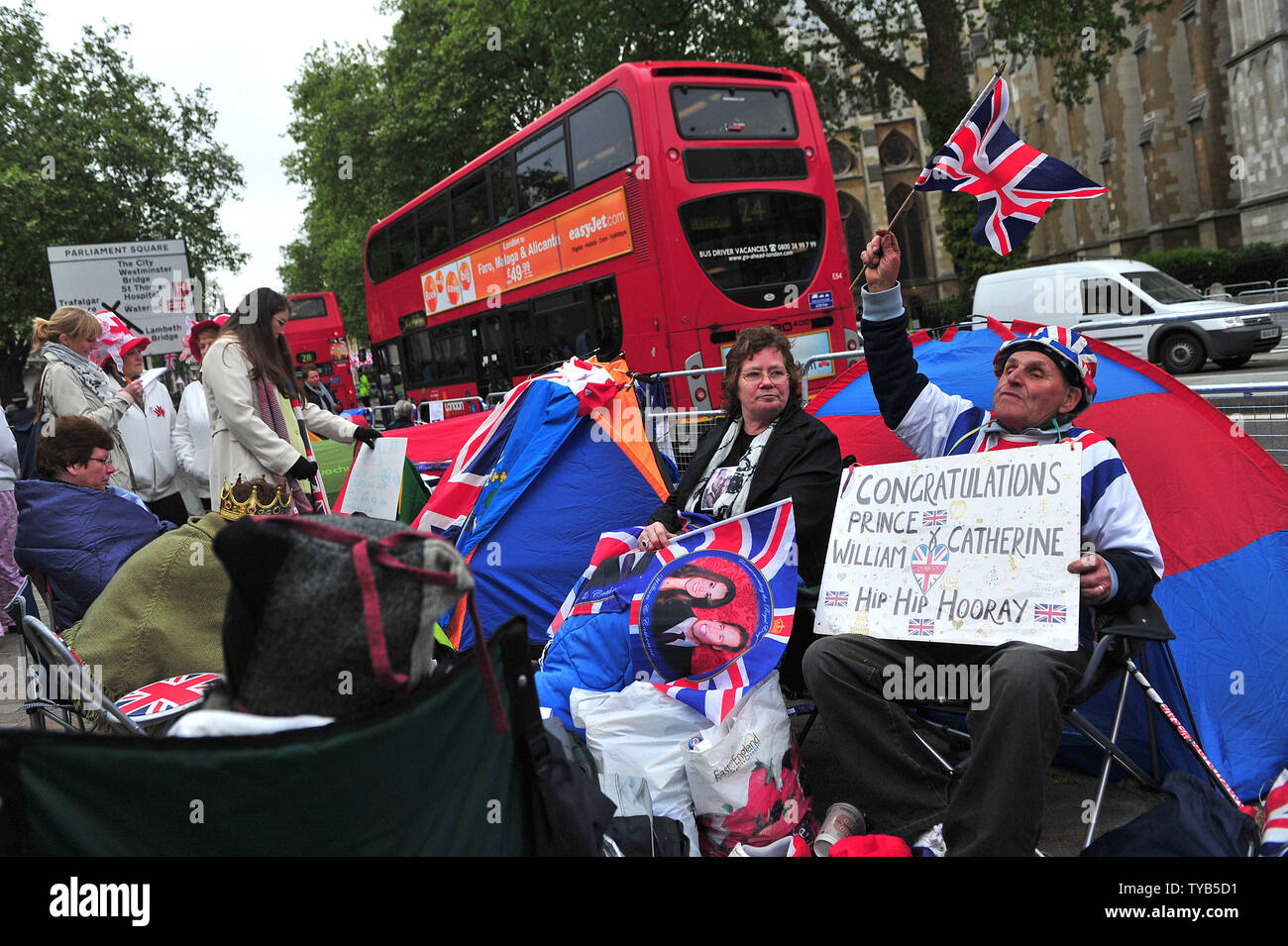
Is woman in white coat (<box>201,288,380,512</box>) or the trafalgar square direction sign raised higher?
the trafalgar square direction sign

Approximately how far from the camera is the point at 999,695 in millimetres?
2504

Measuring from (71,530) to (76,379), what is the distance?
225 centimetres

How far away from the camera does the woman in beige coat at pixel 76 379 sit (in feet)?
17.9

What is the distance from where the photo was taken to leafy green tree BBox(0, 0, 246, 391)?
25.0 meters

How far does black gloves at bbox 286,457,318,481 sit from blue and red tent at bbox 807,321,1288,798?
320 cm

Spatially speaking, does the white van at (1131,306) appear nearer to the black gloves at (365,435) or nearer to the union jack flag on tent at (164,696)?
the black gloves at (365,435)

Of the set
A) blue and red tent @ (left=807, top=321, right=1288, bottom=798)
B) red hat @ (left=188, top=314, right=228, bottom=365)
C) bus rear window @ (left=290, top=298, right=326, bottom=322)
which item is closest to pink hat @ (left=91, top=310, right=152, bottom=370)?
red hat @ (left=188, top=314, right=228, bottom=365)

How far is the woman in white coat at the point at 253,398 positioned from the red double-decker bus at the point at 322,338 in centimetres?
2681

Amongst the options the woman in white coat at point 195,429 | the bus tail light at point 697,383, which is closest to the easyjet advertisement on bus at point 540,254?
the bus tail light at point 697,383

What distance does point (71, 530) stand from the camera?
3.65m

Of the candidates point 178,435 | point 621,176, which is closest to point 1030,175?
point 178,435

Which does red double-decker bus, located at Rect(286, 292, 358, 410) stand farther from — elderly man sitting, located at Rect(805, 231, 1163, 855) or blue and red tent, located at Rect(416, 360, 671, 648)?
elderly man sitting, located at Rect(805, 231, 1163, 855)

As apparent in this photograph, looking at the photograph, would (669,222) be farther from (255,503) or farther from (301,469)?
(255,503)
